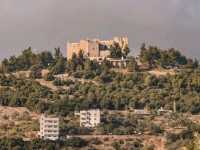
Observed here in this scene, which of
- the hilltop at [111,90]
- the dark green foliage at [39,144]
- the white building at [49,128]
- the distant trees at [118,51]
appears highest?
the distant trees at [118,51]

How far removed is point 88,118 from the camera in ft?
217

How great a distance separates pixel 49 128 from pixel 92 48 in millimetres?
24776

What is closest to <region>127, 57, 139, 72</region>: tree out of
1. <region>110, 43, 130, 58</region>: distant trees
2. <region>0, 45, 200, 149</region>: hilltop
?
<region>0, 45, 200, 149</region>: hilltop

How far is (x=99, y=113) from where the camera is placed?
66688 millimetres

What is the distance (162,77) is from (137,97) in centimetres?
619

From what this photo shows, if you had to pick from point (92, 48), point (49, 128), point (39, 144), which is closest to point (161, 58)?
point (92, 48)

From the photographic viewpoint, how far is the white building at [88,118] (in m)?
66.1

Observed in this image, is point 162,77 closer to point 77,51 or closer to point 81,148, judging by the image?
point 77,51

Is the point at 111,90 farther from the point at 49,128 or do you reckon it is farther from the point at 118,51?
the point at 49,128

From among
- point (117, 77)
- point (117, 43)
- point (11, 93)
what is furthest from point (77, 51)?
point (11, 93)

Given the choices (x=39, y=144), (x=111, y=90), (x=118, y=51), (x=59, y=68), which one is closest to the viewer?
(x=39, y=144)

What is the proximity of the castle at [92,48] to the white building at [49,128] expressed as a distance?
21.9 metres

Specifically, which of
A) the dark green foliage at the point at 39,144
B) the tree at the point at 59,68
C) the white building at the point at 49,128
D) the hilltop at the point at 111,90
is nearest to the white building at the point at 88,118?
the hilltop at the point at 111,90

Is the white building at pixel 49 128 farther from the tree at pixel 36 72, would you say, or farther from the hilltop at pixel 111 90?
the tree at pixel 36 72
